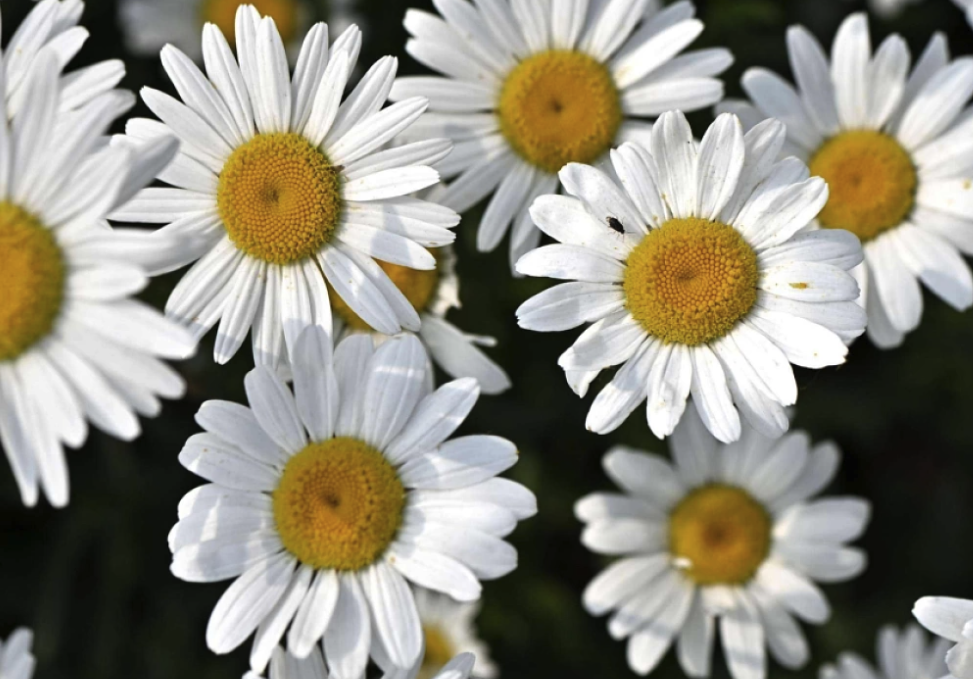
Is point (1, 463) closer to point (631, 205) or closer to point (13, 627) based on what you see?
point (13, 627)

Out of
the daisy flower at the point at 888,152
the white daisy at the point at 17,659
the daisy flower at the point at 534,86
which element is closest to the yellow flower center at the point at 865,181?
the daisy flower at the point at 888,152

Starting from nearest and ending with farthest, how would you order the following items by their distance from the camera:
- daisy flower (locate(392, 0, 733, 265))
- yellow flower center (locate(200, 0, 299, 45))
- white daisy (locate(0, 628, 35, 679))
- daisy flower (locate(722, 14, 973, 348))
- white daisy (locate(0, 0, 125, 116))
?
1. white daisy (locate(0, 0, 125, 116))
2. white daisy (locate(0, 628, 35, 679))
3. daisy flower (locate(392, 0, 733, 265))
4. daisy flower (locate(722, 14, 973, 348))
5. yellow flower center (locate(200, 0, 299, 45))

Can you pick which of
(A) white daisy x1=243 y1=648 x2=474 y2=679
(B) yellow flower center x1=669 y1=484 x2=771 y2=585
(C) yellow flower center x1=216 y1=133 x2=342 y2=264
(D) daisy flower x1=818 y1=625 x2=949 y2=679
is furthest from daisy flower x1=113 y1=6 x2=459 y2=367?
(D) daisy flower x1=818 y1=625 x2=949 y2=679

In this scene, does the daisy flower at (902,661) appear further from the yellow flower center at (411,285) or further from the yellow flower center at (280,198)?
the yellow flower center at (280,198)

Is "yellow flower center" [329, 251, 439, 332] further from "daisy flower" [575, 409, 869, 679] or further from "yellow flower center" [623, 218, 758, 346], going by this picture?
"daisy flower" [575, 409, 869, 679]

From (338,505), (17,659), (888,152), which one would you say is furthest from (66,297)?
(888,152)
